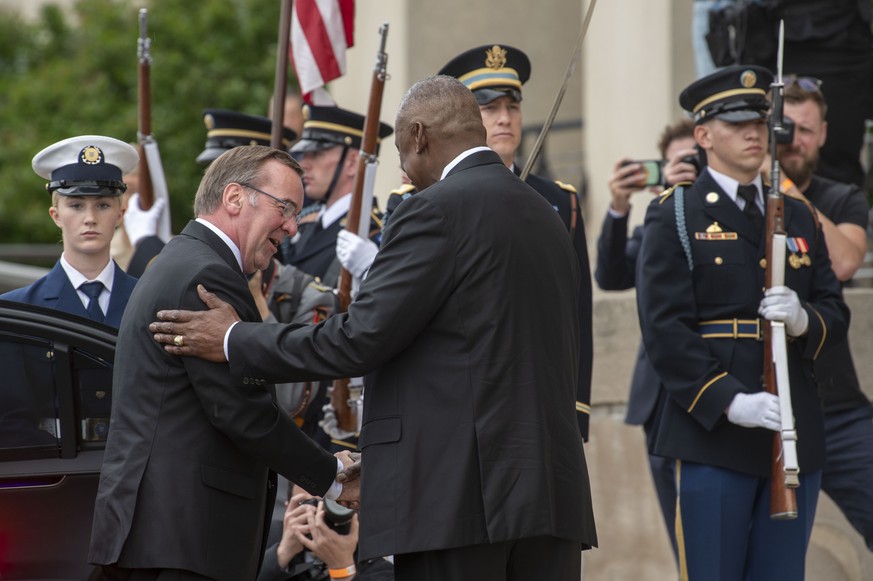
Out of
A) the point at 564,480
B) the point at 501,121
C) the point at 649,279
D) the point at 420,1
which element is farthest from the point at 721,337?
the point at 420,1

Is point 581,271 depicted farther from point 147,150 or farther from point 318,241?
point 147,150

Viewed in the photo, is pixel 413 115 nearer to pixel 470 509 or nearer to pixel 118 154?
pixel 470 509

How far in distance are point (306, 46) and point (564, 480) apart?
310cm

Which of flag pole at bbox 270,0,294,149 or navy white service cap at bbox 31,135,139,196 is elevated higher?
flag pole at bbox 270,0,294,149

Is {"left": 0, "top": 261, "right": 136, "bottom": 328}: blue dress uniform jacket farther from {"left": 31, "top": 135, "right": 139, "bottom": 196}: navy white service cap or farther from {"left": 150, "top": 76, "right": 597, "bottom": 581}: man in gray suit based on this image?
{"left": 150, "top": 76, "right": 597, "bottom": 581}: man in gray suit

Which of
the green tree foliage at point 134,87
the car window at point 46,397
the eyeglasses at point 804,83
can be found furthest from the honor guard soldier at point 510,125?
the green tree foliage at point 134,87

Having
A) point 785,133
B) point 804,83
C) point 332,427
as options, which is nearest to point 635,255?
point 804,83

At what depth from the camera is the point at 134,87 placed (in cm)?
1594

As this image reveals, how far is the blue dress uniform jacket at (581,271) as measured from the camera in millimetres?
5363

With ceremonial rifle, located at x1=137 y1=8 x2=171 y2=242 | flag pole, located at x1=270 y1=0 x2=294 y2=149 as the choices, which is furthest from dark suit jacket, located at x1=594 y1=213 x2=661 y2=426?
ceremonial rifle, located at x1=137 y1=8 x2=171 y2=242

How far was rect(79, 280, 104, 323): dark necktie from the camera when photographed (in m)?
5.00

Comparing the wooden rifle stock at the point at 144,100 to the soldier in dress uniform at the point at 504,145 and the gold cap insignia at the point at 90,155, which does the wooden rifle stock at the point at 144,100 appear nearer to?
the gold cap insignia at the point at 90,155

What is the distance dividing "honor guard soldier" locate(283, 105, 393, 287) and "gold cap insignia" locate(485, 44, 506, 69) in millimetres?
1019

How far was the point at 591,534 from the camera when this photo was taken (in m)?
4.01
